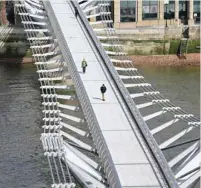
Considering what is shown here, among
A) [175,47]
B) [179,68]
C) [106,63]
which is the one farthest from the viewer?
[175,47]

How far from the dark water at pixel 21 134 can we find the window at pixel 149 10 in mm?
10240

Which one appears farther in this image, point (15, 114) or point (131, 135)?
point (15, 114)

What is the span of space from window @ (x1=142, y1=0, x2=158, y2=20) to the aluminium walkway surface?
52.6ft

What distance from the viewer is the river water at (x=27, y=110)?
16938mm

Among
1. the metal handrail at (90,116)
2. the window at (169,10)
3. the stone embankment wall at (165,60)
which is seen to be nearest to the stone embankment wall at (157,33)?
the stone embankment wall at (165,60)

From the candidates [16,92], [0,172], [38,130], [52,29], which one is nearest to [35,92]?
[16,92]

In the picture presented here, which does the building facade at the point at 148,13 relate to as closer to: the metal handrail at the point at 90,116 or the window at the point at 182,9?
the window at the point at 182,9

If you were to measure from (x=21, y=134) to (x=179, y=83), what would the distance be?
1011 centimetres

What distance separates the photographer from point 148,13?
39.2 metres

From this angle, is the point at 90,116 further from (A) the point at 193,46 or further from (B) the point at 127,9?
(B) the point at 127,9

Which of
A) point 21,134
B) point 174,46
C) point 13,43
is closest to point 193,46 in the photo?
point 174,46

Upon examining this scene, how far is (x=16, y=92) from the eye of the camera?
26484 mm

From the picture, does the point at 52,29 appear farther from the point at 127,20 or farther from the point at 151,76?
the point at 127,20

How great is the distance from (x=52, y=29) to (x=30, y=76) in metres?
7.03
